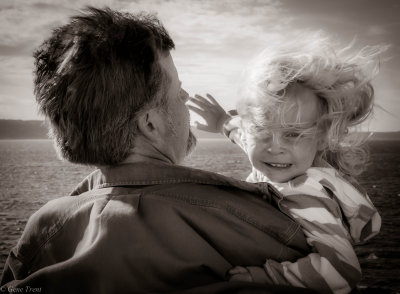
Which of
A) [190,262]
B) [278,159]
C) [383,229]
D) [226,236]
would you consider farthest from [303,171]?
[383,229]

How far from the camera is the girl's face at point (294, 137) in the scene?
2.16 m

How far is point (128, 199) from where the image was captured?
173 cm

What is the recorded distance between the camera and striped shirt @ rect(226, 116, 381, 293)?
5.47 feet

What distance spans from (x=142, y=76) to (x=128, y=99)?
0.16 metres

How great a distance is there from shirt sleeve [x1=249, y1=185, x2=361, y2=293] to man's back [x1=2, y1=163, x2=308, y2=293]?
8 centimetres

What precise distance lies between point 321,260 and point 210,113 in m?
1.94

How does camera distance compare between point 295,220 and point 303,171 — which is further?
point 303,171

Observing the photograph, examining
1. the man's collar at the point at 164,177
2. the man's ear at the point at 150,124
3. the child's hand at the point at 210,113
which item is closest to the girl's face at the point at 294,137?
the man's collar at the point at 164,177

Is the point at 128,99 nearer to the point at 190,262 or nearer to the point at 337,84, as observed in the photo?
the point at 190,262

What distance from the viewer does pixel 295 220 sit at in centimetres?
188

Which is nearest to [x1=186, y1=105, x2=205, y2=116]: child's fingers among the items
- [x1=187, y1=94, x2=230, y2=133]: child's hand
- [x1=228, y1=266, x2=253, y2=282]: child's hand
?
[x1=187, y1=94, x2=230, y2=133]: child's hand

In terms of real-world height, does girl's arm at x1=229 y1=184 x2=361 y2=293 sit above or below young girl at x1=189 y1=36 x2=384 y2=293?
below

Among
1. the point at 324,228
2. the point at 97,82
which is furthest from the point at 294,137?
the point at 97,82

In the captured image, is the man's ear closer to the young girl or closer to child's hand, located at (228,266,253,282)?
the young girl
